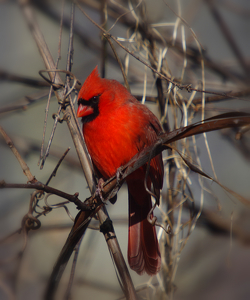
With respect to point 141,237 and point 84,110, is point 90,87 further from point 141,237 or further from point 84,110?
point 141,237

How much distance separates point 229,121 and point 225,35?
80.4 inches

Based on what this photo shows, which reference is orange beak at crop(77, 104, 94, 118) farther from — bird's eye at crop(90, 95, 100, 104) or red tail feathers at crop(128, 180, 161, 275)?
red tail feathers at crop(128, 180, 161, 275)

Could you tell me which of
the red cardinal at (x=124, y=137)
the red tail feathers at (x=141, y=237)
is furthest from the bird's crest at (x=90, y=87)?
the red tail feathers at (x=141, y=237)

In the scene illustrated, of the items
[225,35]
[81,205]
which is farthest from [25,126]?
[81,205]

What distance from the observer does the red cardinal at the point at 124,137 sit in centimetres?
202

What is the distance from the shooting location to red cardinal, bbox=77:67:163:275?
6.61ft

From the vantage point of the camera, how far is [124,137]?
6.54ft

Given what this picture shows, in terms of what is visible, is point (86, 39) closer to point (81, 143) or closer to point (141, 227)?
point (81, 143)

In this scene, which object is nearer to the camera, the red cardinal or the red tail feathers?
the red cardinal

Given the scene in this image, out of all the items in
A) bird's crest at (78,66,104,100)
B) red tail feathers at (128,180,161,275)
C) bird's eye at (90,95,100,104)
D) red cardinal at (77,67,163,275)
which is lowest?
red tail feathers at (128,180,161,275)

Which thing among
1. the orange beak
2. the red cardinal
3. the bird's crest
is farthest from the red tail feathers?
the bird's crest

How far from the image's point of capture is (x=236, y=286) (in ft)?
7.53

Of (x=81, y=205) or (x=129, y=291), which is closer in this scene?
(x=81, y=205)

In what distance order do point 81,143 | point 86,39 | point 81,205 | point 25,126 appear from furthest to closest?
point 25,126 → point 86,39 → point 81,143 → point 81,205
